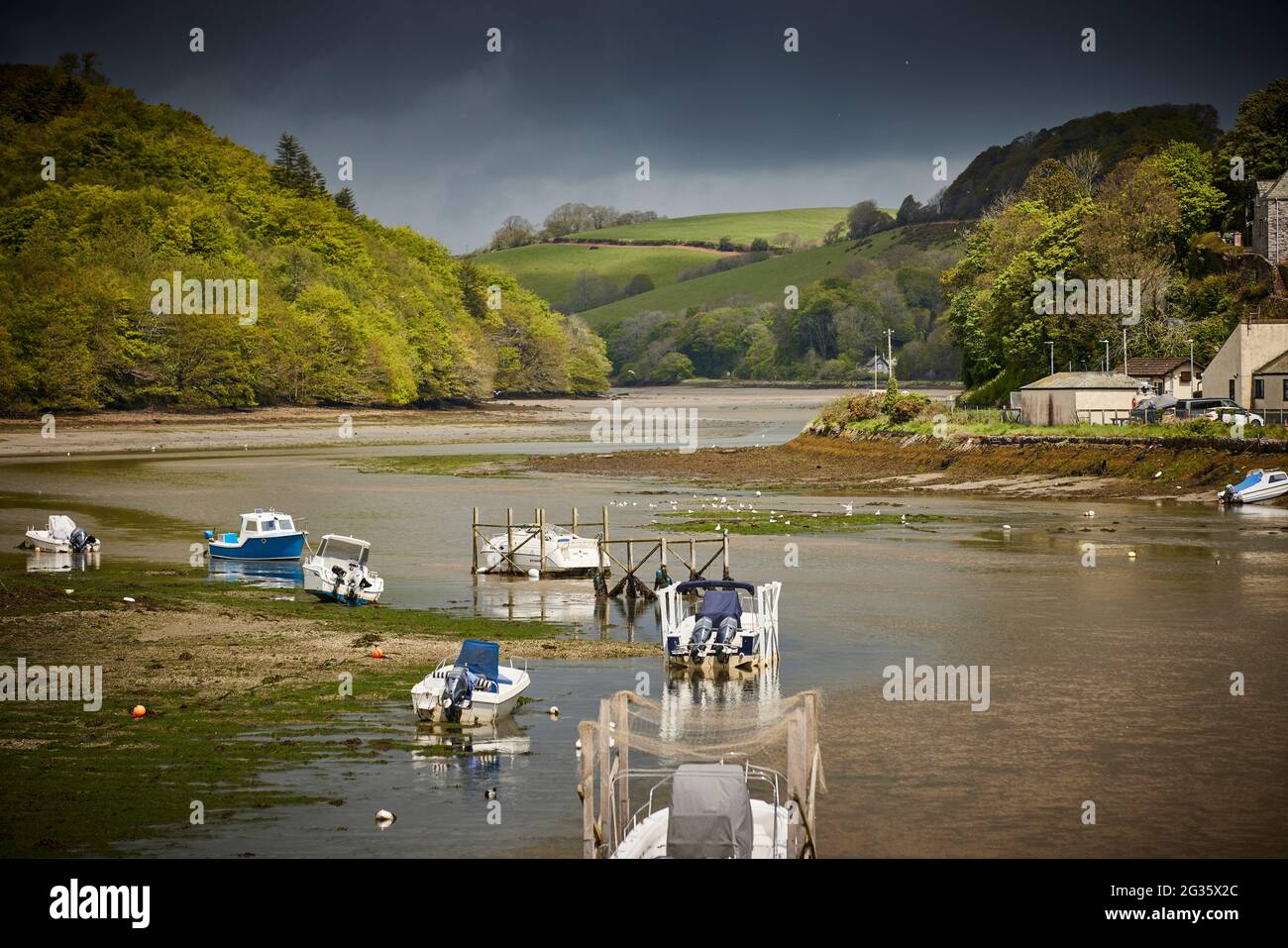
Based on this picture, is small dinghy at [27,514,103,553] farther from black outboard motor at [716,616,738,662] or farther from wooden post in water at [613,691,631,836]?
wooden post in water at [613,691,631,836]

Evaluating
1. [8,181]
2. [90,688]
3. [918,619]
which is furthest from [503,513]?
[8,181]

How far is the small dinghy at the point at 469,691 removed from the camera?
966 inches

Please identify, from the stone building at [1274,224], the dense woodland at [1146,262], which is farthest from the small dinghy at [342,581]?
the stone building at [1274,224]

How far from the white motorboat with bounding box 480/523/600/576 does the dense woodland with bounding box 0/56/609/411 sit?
284 ft

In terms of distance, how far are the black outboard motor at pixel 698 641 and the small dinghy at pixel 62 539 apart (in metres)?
25.6

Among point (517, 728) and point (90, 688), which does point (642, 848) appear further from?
point (90, 688)

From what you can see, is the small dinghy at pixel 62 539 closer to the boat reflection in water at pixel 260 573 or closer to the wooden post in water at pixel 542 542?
the boat reflection in water at pixel 260 573

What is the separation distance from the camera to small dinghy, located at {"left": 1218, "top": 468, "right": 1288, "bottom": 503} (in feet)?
192

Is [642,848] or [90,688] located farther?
[90,688]

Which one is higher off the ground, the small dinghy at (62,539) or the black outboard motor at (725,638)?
the small dinghy at (62,539)

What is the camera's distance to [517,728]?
973 inches

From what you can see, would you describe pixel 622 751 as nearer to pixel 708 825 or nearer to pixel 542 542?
pixel 708 825

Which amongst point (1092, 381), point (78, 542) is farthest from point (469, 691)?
point (1092, 381)
